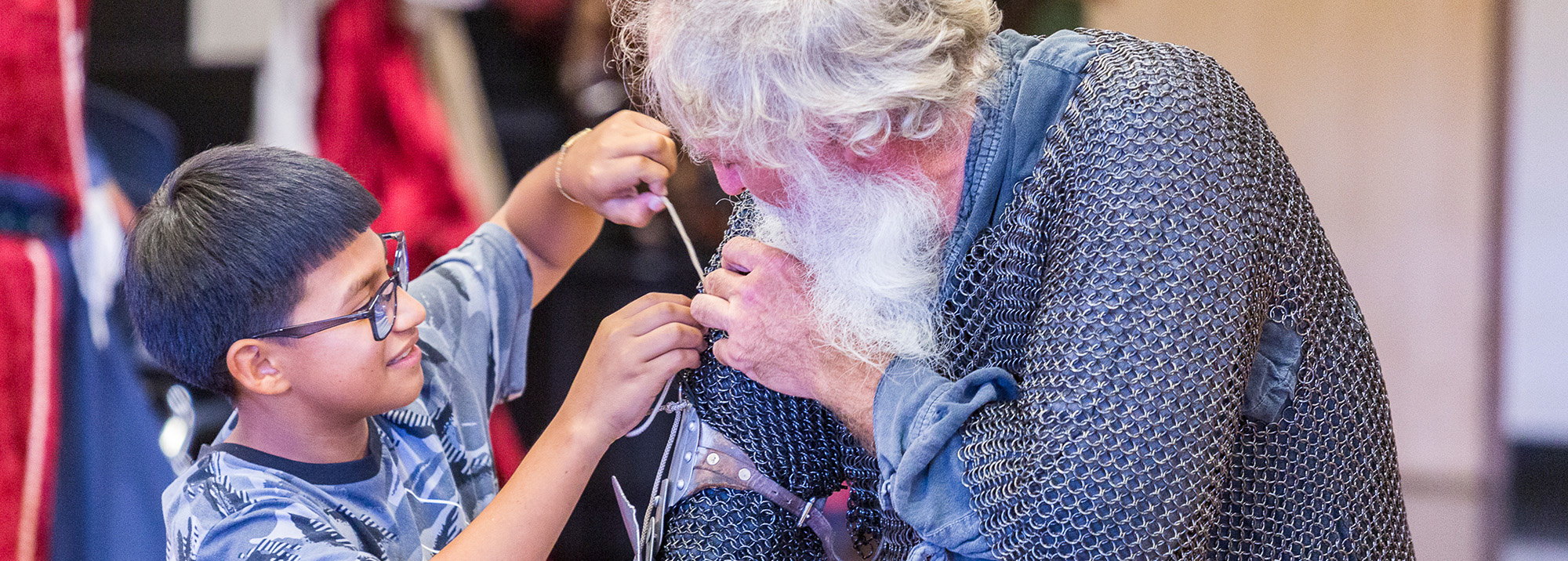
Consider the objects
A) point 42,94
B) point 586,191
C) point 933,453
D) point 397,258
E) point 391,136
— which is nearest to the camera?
point 933,453

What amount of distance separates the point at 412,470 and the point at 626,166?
1.57ft

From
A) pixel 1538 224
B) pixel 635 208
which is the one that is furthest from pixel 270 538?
pixel 1538 224

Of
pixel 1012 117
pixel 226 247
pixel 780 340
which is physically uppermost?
pixel 1012 117

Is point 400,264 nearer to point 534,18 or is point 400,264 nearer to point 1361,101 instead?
point 534,18

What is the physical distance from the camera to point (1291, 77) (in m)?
3.63

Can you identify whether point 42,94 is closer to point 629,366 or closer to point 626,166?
point 626,166

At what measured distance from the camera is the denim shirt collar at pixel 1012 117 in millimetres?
1235

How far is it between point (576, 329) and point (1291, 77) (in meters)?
2.35

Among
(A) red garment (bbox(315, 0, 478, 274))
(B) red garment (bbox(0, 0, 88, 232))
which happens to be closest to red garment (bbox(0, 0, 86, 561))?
(B) red garment (bbox(0, 0, 88, 232))

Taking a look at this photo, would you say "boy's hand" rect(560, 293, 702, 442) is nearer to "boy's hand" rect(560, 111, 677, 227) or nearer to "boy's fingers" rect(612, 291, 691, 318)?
"boy's fingers" rect(612, 291, 691, 318)

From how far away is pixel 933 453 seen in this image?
46.5 inches

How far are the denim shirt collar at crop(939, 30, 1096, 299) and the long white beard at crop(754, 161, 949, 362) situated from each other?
0.16ft

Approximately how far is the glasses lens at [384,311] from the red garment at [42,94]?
109cm

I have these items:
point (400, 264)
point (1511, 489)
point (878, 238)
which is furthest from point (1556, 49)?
point (400, 264)
